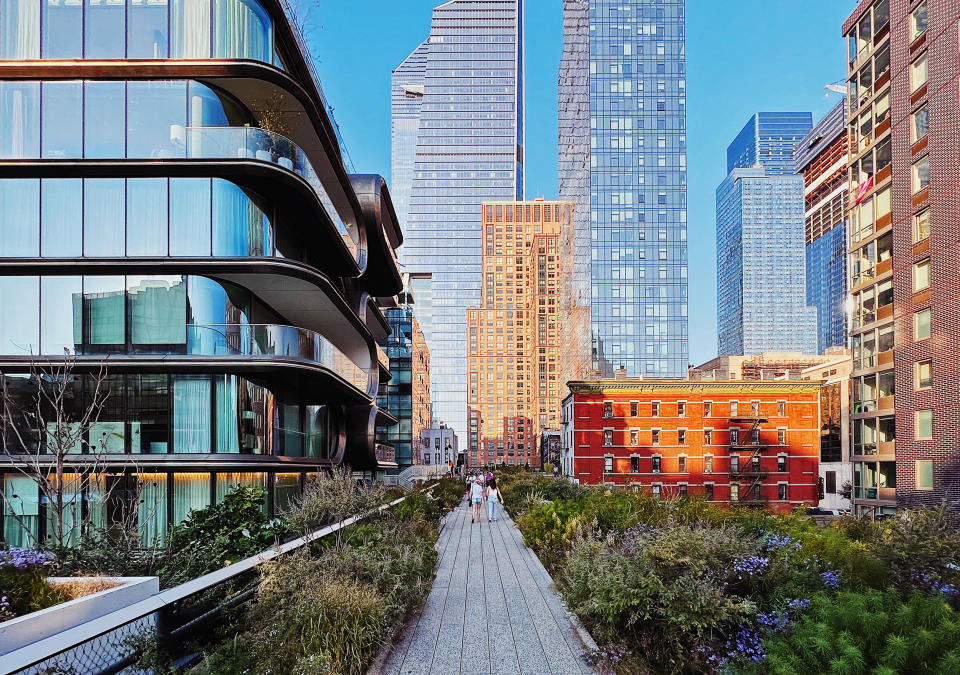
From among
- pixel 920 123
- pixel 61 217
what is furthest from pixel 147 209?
pixel 920 123

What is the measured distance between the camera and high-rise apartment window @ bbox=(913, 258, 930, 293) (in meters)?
30.0

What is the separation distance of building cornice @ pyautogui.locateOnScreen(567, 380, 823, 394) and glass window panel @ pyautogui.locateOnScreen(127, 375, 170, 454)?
4865cm

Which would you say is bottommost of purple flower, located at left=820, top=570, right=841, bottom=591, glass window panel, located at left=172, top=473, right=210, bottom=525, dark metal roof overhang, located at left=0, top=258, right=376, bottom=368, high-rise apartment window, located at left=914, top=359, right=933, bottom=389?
glass window panel, located at left=172, top=473, right=210, bottom=525

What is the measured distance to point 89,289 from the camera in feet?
55.1

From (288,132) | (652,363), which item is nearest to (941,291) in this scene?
(288,132)

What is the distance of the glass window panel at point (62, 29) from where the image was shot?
55.1 ft

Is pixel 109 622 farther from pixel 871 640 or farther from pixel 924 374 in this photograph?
pixel 924 374

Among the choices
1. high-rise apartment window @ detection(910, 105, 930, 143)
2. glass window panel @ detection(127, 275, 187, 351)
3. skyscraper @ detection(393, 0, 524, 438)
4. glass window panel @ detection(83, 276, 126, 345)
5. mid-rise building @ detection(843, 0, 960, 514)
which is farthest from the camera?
skyscraper @ detection(393, 0, 524, 438)

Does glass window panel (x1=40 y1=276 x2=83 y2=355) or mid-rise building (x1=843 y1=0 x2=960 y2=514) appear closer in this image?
glass window panel (x1=40 y1=276 x2=83 y2=355)

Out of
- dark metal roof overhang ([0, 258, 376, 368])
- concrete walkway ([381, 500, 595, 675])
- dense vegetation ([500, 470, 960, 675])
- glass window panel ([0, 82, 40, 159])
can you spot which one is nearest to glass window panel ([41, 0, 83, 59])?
glass window panel ([0, 82, 40, 159])

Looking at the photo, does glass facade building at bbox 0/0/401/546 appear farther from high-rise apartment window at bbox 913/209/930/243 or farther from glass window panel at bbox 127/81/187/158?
high-rise apartment window at bbox 913/209/930/243

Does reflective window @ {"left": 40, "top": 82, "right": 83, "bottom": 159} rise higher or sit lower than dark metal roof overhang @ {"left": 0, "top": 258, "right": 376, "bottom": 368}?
higher

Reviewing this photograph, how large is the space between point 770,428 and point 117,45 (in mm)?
62621

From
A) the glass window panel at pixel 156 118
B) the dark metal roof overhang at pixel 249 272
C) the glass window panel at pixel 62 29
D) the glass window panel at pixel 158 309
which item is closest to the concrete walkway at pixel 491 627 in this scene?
the dark metal roof overhang at pixel 249 272
